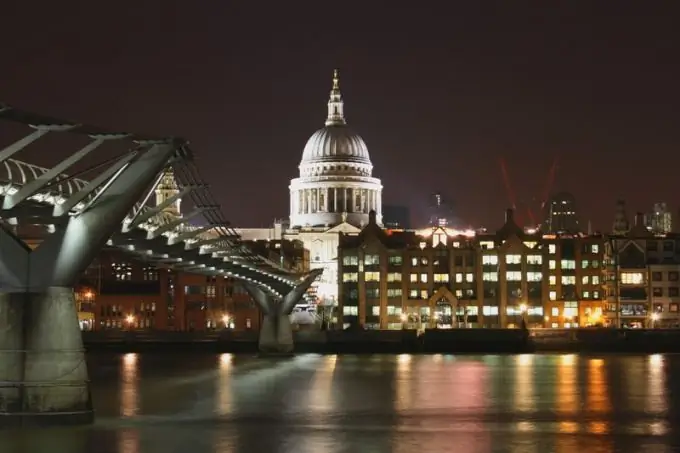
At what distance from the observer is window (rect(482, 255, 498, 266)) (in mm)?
151375

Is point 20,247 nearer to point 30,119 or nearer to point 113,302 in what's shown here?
point 30,119

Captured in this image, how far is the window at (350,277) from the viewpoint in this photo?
157 metres

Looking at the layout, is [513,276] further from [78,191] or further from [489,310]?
[78,191]

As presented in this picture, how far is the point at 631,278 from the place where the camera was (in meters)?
141

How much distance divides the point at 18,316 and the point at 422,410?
1629cm

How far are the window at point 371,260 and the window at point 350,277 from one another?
1.76m

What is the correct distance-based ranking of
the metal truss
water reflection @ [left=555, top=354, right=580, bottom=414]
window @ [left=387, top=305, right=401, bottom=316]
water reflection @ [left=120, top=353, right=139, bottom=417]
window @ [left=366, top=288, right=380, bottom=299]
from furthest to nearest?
window @ [left=366, top=288, right=380, bottom=299]
window @ [left=387, top=305, right=401, bottom=316]
water reflection @ [left=555, top=354, right=580, bottom=414]
water reflection @ [left=120, top=353, right=139, bottom=417]
the metal truss

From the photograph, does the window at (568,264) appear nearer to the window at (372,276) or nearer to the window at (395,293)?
the window at (395,293)

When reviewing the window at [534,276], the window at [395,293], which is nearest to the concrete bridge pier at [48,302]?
the window at [534,276]

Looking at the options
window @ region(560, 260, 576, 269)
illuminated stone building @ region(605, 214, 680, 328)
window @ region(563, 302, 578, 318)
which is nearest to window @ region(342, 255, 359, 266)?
window @ region(560, 260, 576, 269)

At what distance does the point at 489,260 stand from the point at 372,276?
43.5ft

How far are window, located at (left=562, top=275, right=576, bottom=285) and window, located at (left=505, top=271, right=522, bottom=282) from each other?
532 cm

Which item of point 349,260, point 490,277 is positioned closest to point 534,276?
point 490,277

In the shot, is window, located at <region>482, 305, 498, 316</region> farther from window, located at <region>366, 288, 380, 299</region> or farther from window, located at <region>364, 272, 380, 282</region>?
window, located at <region>364, 272, 380, 282</region>
